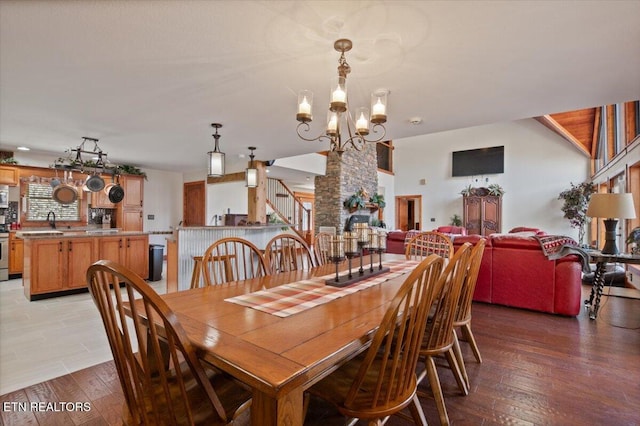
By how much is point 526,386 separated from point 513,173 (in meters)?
9.07

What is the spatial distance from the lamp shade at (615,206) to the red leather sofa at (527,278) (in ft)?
1.81

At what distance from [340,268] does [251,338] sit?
1.36 m

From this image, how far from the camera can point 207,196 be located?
7.61m

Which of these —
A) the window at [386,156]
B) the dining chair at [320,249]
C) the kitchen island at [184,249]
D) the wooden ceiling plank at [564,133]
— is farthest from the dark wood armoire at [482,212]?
the dining chair at [320,249]

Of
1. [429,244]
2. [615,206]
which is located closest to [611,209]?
[615,206]

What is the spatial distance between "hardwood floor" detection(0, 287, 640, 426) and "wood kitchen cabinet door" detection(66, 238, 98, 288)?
2.66 meters

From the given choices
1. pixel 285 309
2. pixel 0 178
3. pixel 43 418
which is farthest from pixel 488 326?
pixel 0 178

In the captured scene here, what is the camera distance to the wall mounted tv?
9.71 m

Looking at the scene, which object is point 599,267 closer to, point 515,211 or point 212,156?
point 212,156

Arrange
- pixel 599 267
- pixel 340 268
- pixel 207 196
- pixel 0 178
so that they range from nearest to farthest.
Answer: pixel 340 268, pixel 599 267, pixel 0 178, pixel 207 196

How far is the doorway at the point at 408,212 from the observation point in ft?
37.4

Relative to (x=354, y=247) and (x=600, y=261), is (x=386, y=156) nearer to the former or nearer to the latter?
(x=600, y=261)

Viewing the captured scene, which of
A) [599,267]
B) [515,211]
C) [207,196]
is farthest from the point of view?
[515,211]

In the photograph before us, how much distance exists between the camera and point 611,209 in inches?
129
